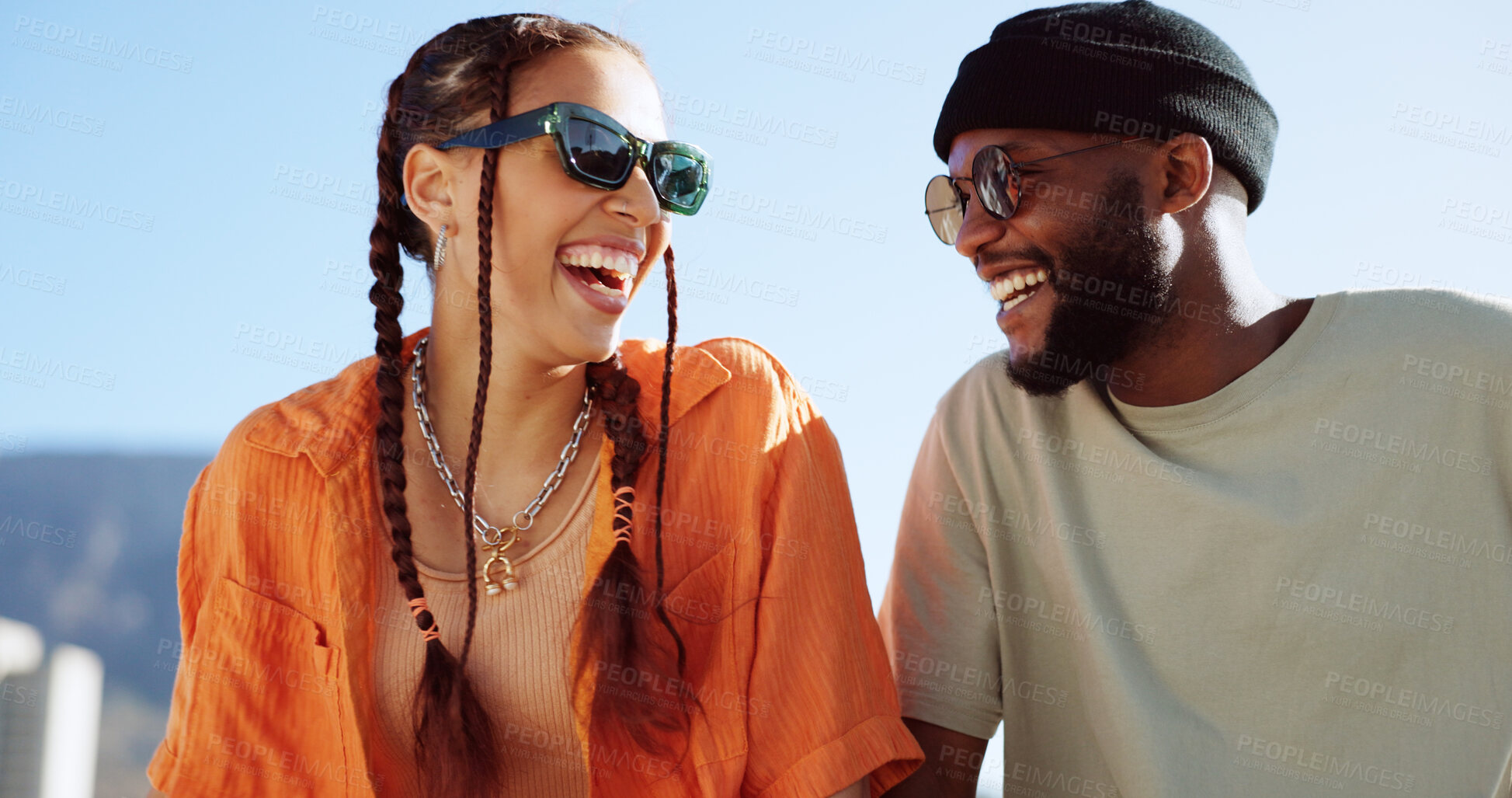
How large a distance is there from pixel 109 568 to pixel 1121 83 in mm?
33665

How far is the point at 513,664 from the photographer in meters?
2.55

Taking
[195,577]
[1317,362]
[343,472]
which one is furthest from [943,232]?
[195,577]

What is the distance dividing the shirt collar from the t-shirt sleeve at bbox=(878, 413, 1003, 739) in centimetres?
79

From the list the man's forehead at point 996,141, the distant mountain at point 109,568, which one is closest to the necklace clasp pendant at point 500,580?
the man's forehead at point 996,141

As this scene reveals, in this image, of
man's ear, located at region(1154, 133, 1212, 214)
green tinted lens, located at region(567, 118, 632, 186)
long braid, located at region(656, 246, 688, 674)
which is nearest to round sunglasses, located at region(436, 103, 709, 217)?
green tinted lens, located at region(567, 118, 632, 186)

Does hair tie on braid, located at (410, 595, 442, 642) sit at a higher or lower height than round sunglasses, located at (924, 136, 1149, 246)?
lower

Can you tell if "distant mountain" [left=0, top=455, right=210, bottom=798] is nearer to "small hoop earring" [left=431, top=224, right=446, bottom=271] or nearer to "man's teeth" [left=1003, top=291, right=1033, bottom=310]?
"small hoop earring" [left=431, top=224, right=446, bottom=271]

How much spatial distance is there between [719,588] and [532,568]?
18.0 inches

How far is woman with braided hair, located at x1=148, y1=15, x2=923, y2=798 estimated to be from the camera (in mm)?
2475

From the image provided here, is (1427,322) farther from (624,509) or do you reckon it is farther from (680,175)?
(624,509)

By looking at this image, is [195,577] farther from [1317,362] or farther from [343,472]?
[1317,362]

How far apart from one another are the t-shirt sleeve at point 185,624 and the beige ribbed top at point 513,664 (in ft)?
1.46

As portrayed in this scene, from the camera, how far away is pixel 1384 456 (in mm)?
2699

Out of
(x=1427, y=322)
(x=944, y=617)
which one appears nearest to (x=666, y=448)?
(x=944, y=617)
